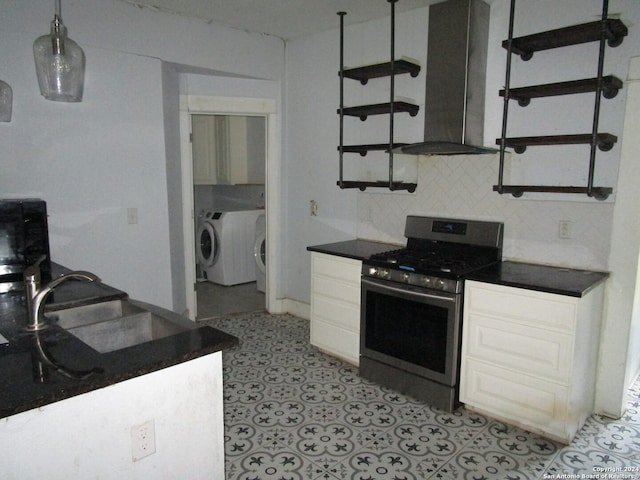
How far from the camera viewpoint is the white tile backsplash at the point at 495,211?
260 centimetres

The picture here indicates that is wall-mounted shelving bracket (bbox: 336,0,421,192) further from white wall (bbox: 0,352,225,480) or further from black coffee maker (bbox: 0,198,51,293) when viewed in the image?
white wall (bbox: 0,352,225,480)

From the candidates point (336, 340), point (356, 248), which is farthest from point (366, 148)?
point (336, 340)

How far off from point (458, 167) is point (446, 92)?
54 cm

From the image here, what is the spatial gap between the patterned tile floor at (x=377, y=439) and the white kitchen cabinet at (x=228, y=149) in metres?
2.99

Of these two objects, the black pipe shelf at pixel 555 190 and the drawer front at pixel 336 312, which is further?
the drawer front at pixel 336 312

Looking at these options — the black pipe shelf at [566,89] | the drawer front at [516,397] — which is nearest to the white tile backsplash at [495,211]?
the black pipe shelf at [566,89]

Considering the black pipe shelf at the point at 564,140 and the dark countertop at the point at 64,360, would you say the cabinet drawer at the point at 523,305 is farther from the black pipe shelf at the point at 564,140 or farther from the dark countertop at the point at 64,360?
the dark countertop at the point at 64,360

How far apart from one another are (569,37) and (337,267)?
6.41 ft

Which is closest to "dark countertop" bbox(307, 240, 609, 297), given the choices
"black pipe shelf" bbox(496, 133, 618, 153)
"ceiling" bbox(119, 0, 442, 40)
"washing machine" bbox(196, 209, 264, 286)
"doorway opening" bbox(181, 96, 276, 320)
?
"black pipe shelf" bbox(496, 133, 618, 153)

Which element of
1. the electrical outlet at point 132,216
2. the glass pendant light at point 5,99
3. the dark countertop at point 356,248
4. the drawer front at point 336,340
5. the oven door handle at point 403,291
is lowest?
the drawer front at point 336,340

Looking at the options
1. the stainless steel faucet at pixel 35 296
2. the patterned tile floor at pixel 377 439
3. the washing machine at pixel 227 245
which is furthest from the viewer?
the washing machine at pixel 227 245

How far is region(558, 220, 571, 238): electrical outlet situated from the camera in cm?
266

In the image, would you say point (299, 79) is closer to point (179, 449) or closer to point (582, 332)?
point (582, 332)

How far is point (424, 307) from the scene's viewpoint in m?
2.71
